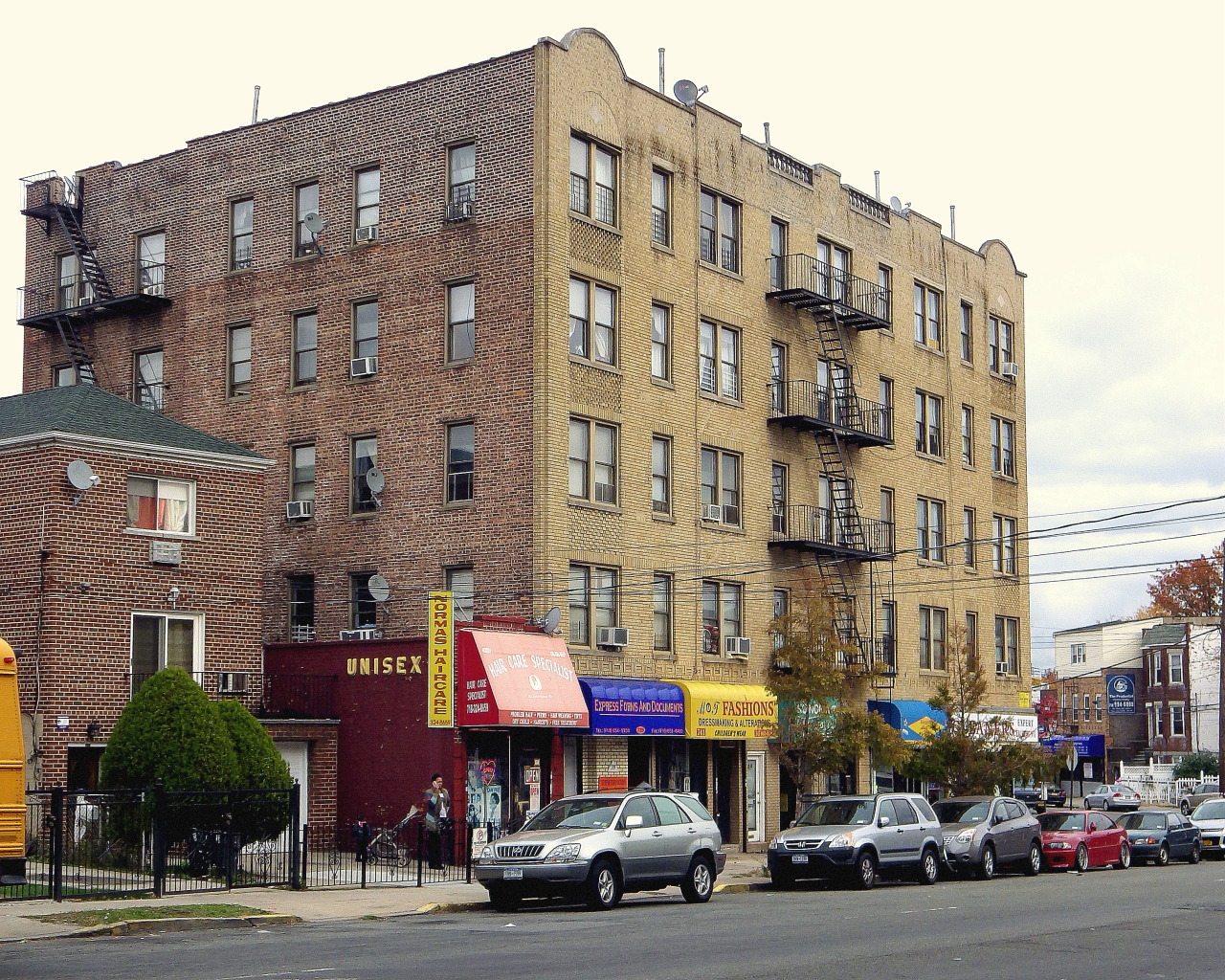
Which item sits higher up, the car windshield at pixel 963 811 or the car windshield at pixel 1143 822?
the car windshield at pixel 963 811

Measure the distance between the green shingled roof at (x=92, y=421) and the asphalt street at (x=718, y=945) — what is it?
43.4 feet

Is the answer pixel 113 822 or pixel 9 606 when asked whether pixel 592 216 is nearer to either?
pixel 9 606

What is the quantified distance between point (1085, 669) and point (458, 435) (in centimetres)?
8302

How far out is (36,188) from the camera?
45.1 m

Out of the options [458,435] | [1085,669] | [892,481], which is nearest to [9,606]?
[458,435]

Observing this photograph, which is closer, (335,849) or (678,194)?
(335,849)

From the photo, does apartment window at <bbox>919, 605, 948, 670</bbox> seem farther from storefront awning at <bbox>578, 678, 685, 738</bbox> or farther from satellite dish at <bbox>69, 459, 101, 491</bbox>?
satellite dish at <bbox>69, 459, 101, 491</bbox>

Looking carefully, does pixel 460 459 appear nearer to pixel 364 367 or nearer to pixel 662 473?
pixel 364 367

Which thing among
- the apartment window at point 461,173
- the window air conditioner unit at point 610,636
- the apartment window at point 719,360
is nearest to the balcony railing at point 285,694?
the window air conditioner unit at point 610,636

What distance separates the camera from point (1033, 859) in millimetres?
33156

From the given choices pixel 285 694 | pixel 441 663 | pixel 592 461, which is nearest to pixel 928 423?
pixel 592 461

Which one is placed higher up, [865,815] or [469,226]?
[469,226]

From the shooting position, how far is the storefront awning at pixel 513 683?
32.0 meters

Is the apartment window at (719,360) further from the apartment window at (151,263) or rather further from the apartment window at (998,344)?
the apartment window at (998,344)
